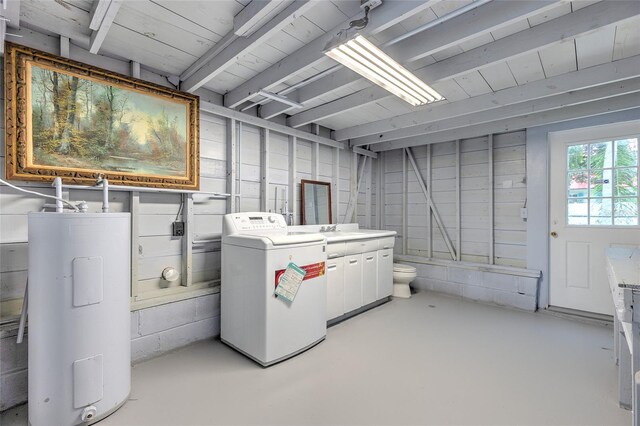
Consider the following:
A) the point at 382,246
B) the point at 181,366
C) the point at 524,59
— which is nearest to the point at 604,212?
the point at 524,59

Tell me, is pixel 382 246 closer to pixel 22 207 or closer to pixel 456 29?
pixel 456 29

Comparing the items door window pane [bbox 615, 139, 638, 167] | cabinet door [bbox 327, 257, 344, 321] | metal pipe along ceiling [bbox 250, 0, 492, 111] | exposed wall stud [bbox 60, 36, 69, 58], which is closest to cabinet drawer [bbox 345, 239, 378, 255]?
cabinet door [bbox 327, 257, 344, 321]

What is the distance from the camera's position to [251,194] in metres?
3.18

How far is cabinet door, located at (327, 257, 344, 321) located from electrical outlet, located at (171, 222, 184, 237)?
1.36 m

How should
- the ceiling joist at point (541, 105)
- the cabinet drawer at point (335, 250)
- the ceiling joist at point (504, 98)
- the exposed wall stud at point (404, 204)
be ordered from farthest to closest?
the exposed wall stud at point (404, 204), the cabinet drawer at point (335, 250), the ceiling joist at point (541, 105), the ceiling joist at point (504, 98)

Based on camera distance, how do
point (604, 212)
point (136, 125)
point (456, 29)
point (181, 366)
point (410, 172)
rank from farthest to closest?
point (410, 172) → point (604, 212) → point (136, 125) → point (181, 366) → point (456, 29)

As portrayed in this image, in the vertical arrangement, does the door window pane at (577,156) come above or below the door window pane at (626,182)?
above

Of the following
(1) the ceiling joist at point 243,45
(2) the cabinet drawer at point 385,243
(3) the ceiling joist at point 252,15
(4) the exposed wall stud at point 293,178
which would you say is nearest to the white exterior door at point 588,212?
(2) the cabinet drawer at point 385,243

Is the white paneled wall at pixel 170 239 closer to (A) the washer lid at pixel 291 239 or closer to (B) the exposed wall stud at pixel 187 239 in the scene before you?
(B) the exposed wall stud at pixel 187 239

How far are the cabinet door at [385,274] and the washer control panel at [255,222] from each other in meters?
1.33

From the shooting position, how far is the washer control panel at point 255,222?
2.61m

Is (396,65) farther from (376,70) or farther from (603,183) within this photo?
(603,183)

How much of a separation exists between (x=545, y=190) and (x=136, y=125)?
4145 millimetres

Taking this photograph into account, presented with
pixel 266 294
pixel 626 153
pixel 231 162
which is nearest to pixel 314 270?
pixel 266 294
